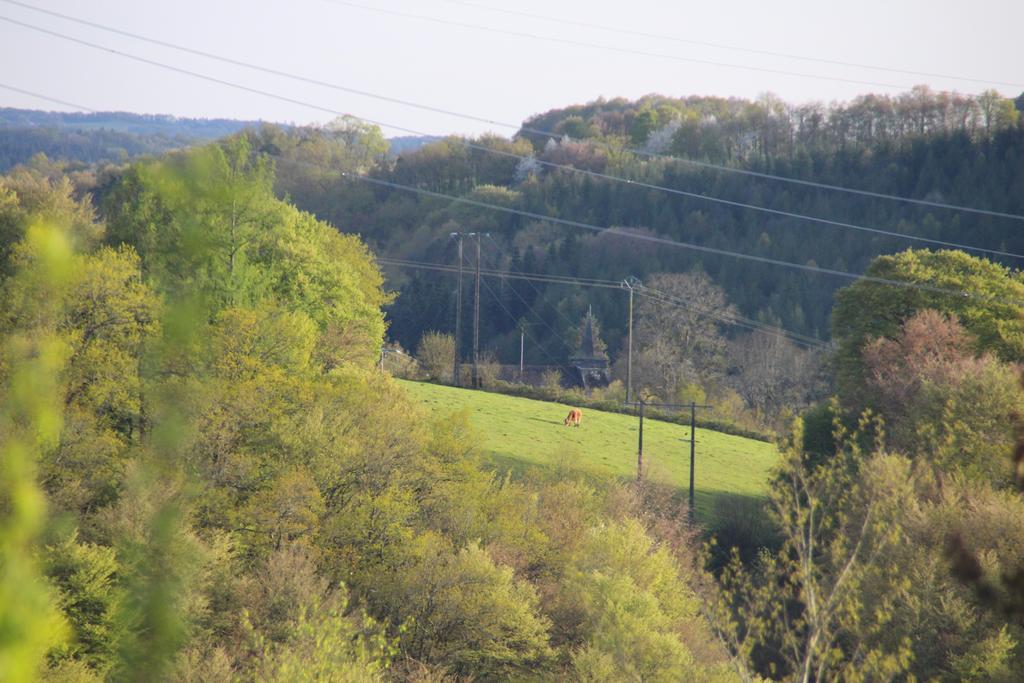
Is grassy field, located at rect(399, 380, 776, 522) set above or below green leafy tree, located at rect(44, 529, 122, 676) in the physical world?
below

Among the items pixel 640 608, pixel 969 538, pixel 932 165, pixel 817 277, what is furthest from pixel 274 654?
pixel 932 165

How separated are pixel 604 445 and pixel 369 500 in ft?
49.8

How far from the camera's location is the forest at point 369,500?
49.5 ft

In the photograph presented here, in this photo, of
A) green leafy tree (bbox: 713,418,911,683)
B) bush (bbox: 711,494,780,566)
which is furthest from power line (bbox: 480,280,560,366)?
green leafy tree (bbox: 713,418,911,683)

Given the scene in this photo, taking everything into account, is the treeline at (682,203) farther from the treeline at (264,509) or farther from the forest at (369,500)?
the treeline at (264,509)

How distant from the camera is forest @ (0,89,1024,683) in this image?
15.1 m

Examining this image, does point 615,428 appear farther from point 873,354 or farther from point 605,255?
point 605,255

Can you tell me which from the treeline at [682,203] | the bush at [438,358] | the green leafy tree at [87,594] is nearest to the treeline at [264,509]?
the green leafy tree at [87,594]

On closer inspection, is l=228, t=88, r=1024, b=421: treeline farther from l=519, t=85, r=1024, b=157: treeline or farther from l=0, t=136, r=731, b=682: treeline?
l=0, t=136, r=731, b=682: treeline

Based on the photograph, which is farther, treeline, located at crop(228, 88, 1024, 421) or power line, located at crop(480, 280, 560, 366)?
power line, located at crop(480, 280, 560, 366)

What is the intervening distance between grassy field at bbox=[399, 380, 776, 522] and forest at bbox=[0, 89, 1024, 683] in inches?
97.8

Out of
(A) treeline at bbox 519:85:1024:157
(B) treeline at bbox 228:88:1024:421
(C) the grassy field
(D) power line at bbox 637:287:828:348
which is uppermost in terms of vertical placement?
(A) treeline at bbox 519:85:1024:157

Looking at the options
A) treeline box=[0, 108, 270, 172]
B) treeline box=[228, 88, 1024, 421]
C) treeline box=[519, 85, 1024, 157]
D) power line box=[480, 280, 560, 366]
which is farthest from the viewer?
treeline box=[519, 85, 1024, 157]

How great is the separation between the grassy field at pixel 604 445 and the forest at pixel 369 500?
8.15 ft
